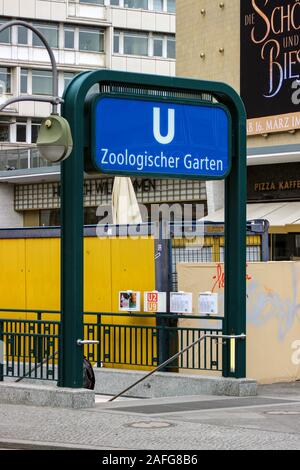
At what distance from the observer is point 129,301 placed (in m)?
19.1

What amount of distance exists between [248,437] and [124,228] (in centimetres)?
872

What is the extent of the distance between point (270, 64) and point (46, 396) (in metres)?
22.1

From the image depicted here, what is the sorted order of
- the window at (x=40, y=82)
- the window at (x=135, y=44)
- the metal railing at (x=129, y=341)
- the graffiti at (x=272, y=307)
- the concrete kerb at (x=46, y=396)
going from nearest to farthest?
the concrete kerb at (x=46, y=396)
the metal railing at (x=129, y=341)
the graffiti at (x=272, y=307)
the window at (x=40, y=82)
the window at (x=135, y=44)

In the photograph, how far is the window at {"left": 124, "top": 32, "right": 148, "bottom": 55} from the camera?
6994 cm

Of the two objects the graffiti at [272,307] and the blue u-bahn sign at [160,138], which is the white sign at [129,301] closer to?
the graffiti at [272,307]

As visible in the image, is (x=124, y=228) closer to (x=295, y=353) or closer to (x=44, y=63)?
(x=295, y=353)

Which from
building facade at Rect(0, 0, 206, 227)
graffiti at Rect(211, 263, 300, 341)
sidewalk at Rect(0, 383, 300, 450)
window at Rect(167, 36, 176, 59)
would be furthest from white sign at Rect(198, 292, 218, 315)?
window at Rect(167, 36, 176, 59)

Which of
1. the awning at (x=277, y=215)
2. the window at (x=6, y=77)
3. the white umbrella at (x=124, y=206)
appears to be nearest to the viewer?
the white umbrella at (x=124, y=206)

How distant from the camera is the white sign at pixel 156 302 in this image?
60.6ft

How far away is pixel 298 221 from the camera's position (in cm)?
3206

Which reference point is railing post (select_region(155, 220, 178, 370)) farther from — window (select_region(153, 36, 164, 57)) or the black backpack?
window (select_region(153, 36, 164, 57))

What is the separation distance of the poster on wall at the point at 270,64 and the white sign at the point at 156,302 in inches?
637

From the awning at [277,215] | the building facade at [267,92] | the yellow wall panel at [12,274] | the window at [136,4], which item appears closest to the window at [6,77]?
the window at [136,4]

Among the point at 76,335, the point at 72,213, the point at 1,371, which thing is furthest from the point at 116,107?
the point at 1,371
